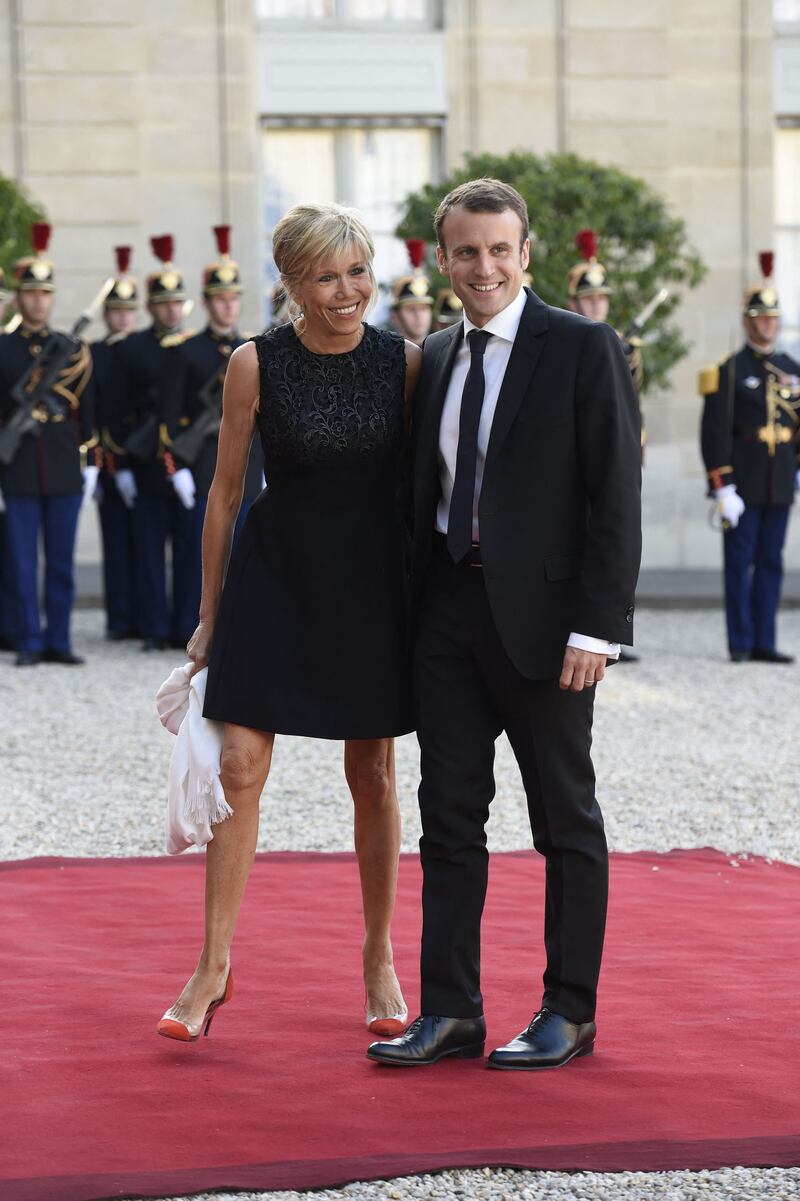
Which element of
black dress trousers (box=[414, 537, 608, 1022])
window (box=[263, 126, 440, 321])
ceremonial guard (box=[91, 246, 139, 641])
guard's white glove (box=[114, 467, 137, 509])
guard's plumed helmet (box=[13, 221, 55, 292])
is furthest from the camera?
window (box=[263, 126, 440, 321])

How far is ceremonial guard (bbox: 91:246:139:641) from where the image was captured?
12172 mm

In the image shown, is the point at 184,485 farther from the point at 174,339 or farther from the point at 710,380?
the point at 710,380

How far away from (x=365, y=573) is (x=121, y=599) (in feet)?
28.3

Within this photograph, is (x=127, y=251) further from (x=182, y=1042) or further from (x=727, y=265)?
(x=182, y=1042)

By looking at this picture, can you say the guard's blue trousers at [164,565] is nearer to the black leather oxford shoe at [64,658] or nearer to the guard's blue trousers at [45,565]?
the guard's blue trousers at [45,565]

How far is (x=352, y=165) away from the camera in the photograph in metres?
16.8

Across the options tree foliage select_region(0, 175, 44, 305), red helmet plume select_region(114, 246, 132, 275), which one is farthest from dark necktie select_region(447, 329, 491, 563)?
tree foliage select_region(0, 175, 44, 305)

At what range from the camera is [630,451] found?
3828mm

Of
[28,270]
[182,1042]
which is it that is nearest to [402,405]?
[182,1042]

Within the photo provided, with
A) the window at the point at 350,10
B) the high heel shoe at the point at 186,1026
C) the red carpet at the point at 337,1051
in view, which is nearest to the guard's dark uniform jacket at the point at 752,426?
the red carpet at the point at 337,1051

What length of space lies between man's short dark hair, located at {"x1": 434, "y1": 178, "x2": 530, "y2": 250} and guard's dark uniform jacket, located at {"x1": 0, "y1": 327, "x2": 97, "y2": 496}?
7321 mm

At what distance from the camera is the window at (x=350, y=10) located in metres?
16.6

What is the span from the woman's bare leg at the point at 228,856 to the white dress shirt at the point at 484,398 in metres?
0.56

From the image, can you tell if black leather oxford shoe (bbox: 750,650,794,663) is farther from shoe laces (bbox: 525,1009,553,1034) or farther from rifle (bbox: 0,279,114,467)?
shoe laces (bbox: 525,1009,553,1034)
